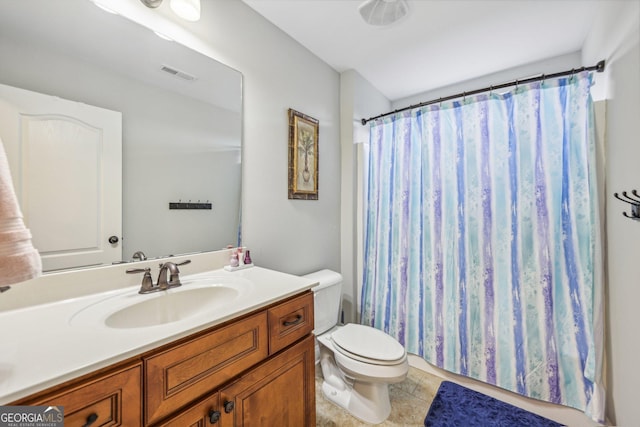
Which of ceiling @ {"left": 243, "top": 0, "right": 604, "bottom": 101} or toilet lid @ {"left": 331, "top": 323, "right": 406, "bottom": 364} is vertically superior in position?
ceiling @ {"left": 243, "top": 0, "right": 604, "bottom": 101}

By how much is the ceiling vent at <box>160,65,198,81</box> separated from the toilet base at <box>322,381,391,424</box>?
1870 millimetres

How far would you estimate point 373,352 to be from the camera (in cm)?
139

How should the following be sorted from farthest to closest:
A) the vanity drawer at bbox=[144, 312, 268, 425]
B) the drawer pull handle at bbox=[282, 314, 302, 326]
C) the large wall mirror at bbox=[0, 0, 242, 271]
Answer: the drawer pull handle at bbox=[282, 314, 302, 326] < the large wall mirror at bbox=[0, 0, 242, 271] < the vanity drawer at bbox=[144, 312, 268, 425]

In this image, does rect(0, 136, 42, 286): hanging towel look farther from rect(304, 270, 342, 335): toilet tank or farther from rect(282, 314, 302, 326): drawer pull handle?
rect(304, 270, 342, 335): toilet tank

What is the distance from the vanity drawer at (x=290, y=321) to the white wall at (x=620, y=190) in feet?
4.33

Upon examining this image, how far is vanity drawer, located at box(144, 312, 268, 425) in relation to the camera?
634mm

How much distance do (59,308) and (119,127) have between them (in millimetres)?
686

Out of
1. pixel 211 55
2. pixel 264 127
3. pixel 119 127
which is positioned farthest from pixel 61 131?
pixel 264 127

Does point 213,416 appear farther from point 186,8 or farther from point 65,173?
point 186,8

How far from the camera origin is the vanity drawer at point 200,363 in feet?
2.08

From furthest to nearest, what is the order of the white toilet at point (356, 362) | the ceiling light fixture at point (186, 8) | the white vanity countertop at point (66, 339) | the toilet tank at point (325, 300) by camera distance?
the toilet tank at point (325, 300), the white toilet at point (356, 362), the ceiling light fixture at point (186, 8), the white vanity countertop at point (66, 339)

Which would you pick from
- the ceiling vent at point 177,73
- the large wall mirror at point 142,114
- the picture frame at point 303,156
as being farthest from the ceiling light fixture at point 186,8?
the picture frame at point 303,156

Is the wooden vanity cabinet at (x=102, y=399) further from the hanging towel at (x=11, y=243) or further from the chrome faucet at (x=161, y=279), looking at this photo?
the chrome faucet at (x=161, y=279)

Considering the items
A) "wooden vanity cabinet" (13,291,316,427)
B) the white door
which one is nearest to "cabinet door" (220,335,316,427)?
"wooden vanity cabinet" (13,291,316,427)
